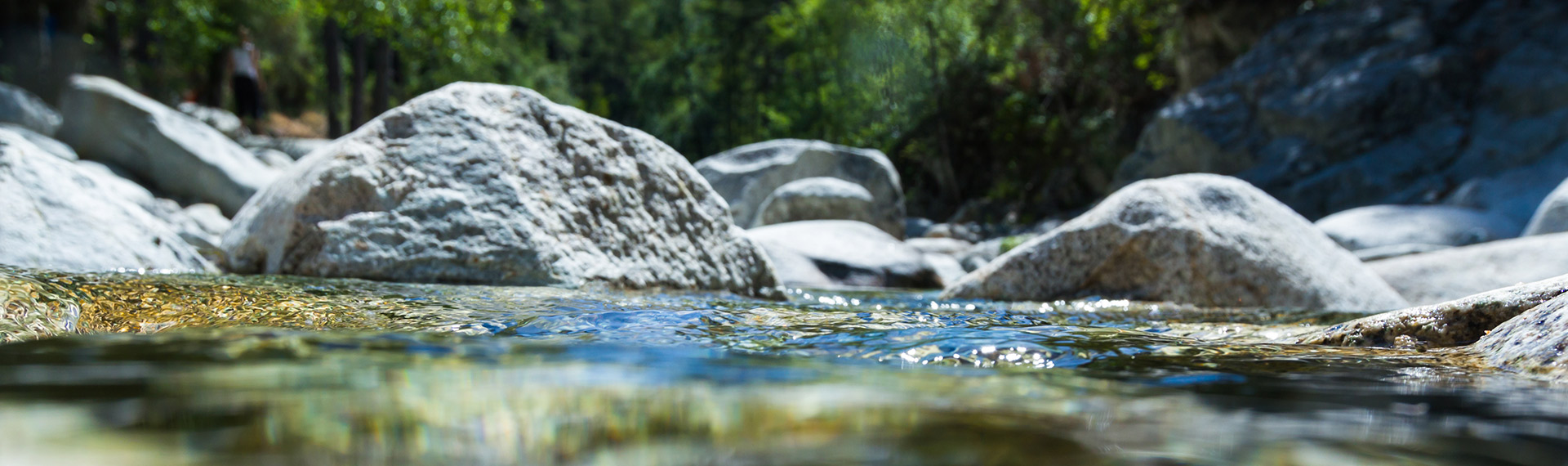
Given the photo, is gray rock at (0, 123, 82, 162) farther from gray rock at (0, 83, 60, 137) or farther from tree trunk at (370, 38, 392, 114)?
tree trunk at (370, 38, 392, 114)

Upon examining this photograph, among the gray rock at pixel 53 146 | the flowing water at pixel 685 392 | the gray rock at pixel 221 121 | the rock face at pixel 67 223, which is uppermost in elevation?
the gray rock at pixel 221 121

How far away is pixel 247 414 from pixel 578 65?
42.1 m

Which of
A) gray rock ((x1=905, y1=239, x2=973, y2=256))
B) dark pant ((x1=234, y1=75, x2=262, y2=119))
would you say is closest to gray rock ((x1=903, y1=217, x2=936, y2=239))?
gray rock ((x1=905, y1=239, x2=973, y2=256))

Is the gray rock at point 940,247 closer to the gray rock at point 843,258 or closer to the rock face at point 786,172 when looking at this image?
the rock face at point 786,172

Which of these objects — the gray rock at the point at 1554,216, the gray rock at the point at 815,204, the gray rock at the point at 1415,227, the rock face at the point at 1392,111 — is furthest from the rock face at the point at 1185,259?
the rock face at the point at 1392,111

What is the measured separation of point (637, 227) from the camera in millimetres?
4871

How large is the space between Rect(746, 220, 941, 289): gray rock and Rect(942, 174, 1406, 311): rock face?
6.22ft

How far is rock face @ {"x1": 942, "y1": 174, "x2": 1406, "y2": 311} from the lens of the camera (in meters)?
5.40

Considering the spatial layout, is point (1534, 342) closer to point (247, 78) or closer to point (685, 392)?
point (685, 392)

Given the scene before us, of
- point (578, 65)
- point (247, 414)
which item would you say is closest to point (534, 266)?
point (247, 414)

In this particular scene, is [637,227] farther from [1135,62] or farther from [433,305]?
[1135,62]

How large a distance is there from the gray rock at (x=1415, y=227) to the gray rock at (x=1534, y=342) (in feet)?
25.6

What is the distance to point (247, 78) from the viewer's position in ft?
61.7

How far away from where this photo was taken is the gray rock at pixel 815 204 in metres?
12.2
